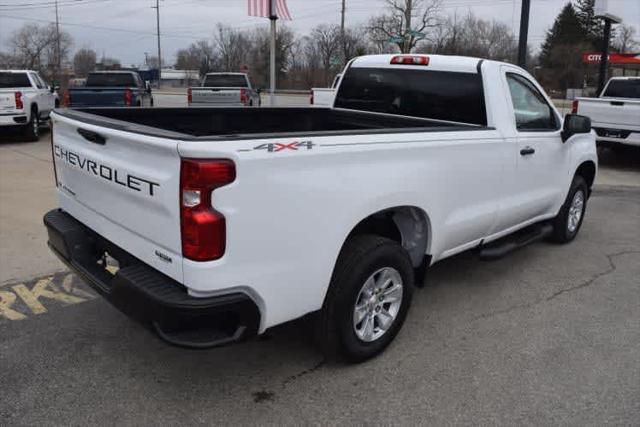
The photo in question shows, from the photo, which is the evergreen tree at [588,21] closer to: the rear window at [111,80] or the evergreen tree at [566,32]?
the evergreen tree at [566,32]

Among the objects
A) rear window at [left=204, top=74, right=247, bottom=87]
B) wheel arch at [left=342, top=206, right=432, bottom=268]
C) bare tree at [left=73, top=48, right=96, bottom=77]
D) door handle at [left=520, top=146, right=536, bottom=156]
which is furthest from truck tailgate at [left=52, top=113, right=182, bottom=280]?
bare tree at [left=73, top=48, right=96, bottom=77]

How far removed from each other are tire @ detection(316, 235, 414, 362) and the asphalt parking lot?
17 centimetres

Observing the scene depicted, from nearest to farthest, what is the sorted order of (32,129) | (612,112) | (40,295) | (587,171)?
(40,295), (587,171), (612,112), (32,129)

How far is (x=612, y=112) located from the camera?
11836mm

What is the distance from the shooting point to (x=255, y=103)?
21.9m

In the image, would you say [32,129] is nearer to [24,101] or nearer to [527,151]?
[24,101]

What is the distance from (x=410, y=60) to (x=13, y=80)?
14095mm

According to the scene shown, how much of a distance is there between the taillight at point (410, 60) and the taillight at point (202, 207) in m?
2.94

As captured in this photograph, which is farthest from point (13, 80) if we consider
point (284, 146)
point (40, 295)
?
point (284, 146)

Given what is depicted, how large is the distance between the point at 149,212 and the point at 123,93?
13.2m

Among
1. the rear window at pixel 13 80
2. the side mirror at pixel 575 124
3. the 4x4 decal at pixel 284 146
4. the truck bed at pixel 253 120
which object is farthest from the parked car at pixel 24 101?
the 4x4 decal at pixel 284 146

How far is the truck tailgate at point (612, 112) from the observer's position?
11562mm

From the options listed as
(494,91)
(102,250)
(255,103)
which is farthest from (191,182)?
(255,103)

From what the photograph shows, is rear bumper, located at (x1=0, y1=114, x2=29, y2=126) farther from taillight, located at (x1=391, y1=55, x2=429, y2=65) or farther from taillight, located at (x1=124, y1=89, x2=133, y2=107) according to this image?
taillight, located at (x1=391, y1=55, x2=429, y2=65)
